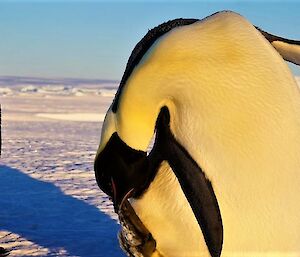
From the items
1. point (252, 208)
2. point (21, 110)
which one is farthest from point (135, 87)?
point (21, 110)

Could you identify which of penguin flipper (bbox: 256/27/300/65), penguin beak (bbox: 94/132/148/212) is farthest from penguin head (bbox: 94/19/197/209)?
penguin flipper (bbox: 256/27/300/65)

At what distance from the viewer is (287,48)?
6.74ft

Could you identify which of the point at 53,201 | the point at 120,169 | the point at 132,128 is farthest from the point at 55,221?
the point at 132,128

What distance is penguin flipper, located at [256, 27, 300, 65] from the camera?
6.74 ft

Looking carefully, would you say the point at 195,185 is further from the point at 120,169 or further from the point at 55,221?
the point at 55,221

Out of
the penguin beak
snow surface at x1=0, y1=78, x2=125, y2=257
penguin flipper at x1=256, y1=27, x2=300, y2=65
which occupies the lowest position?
snow surface at x1=0, y1=78, x2=125, y2=257

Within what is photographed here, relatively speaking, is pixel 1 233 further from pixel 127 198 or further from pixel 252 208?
pixel 252 208

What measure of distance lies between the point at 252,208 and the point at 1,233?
8.10ft

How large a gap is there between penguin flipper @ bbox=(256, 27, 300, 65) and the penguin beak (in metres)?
0.56

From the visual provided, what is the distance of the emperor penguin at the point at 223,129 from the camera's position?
1745 millimetres

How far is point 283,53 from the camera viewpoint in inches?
81.3

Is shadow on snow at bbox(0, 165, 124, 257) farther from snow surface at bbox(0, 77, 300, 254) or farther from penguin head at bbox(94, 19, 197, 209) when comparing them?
penguin head at bbox(94, 19, 197, 209)

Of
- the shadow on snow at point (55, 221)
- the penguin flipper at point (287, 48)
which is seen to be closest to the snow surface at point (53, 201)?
the shadow on snow at point (55, 221)

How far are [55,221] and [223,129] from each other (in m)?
2.65
